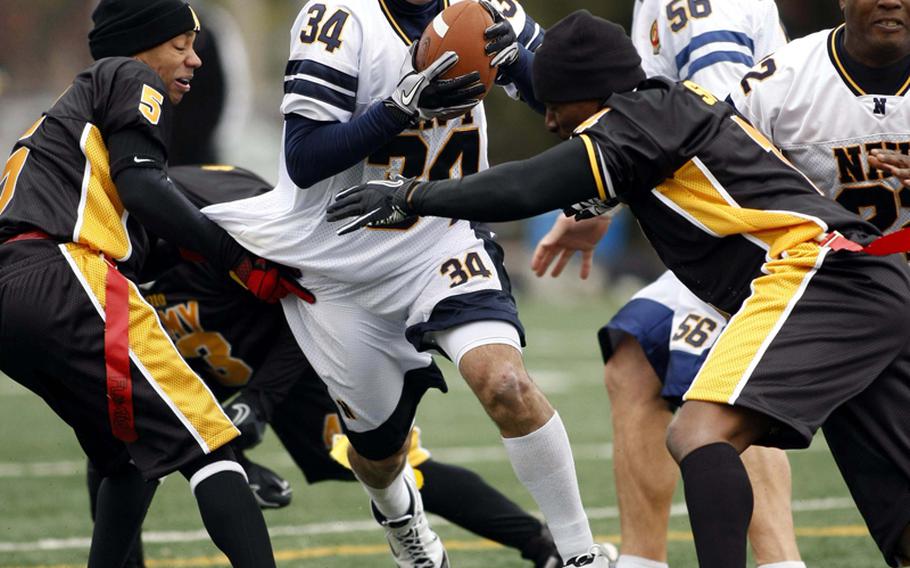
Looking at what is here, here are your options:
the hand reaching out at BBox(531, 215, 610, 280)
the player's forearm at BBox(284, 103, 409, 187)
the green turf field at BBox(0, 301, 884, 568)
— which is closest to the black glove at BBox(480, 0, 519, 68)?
the player's forearm at BBox(284, 103, 409, 187)

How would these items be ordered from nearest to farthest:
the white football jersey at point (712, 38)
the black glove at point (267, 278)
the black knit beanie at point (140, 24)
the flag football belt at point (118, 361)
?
the flag football belt at point (118, 361), the black knit beanie at point (140, 24), the black glove at point (267, 278), the white football jersey at point (712, 38)

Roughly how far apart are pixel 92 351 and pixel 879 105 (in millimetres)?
2531

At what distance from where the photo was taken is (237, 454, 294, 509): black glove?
18.3ft

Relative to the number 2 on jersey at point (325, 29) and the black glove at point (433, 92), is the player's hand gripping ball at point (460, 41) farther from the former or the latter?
the number 2 on jersey at point (325, 29)

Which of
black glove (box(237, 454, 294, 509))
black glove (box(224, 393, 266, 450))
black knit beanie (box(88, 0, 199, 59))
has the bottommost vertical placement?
black glove (box(237, 454, 294, 509))

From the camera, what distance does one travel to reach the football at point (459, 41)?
14.3 feet

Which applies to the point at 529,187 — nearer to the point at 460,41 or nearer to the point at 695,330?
the point at 460,41

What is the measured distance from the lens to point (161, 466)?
4148mm

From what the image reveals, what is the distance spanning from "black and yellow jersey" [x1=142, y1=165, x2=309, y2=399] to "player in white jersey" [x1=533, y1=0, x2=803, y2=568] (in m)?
1.25

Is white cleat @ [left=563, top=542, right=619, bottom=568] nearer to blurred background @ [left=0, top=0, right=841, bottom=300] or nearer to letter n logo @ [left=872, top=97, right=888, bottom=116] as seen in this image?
letter n logo @ [left=872, top=97, right=888, bottom=116]

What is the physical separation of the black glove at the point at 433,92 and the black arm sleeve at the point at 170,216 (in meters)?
0.76


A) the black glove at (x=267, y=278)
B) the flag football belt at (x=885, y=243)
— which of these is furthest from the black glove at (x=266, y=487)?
the flag football belt at (x=885, y=243)

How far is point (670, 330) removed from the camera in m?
5.17

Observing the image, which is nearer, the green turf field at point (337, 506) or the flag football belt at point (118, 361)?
the flag football belt at point (118, 361)
